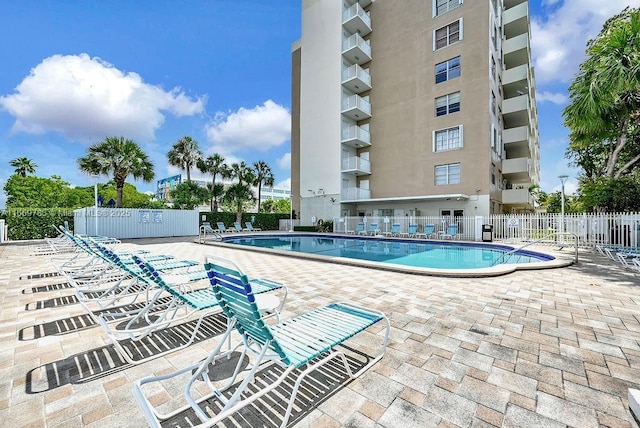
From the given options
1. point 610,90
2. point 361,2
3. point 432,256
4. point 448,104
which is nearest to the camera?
point 610,90

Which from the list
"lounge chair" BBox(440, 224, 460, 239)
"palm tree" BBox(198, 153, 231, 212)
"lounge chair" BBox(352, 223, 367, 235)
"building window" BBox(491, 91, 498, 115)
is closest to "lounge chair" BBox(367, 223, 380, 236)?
"lounge chair" BBox(352, 223, 367, 235)

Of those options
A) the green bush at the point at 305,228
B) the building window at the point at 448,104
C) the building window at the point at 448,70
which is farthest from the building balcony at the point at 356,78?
the green bush at the point at 305,228

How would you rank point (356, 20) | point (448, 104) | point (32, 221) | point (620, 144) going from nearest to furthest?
point (620, 144) < point (32, 221) < point (448, 104) < point (356, 20)

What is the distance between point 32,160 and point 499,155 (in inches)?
2074

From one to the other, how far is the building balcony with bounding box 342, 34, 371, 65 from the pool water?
52.6ft

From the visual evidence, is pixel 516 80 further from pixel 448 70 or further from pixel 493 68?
pixel 448 70

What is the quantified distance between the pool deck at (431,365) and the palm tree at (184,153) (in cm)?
2639

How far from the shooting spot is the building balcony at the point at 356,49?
23781mm

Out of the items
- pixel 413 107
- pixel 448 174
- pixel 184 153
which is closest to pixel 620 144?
pixel 448 174

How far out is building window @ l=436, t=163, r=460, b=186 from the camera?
65.6ft

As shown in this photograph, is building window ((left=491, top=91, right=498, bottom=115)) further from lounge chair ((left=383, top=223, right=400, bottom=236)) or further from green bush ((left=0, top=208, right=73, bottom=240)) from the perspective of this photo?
green bush ((left=0, top=208, right=73, bottom=240))

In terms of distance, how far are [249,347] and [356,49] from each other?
26.5 metres

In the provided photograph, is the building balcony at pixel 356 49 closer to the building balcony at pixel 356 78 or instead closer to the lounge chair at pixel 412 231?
the building balcony at pixel 356 78

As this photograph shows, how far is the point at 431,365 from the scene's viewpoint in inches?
104
